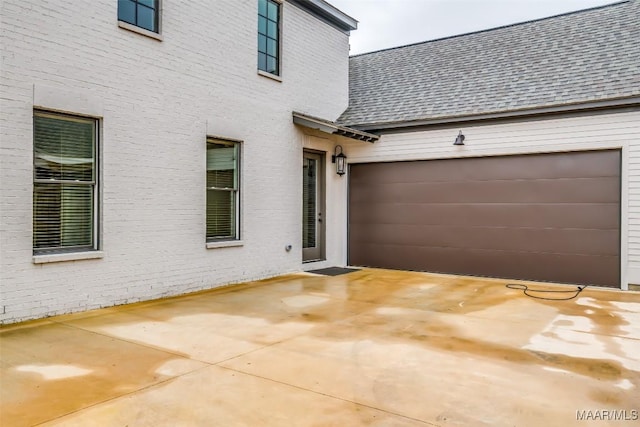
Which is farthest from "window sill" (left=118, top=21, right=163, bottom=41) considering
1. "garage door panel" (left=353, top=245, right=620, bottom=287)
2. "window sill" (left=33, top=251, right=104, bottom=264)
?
"garage door panel" (left=353, top=245, right=620, bottom=287)

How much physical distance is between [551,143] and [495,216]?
1650 millimetres

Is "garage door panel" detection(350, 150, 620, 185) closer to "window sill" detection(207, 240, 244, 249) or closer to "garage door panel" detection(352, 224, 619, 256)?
"garage door panel" detection(352, 224, 619, 256)

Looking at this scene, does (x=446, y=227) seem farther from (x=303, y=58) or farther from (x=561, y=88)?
(x=303, y=58)

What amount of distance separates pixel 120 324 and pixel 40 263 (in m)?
1.20

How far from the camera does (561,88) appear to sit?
28.0ft

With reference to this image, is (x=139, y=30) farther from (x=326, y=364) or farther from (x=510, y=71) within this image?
(x=510, y=71)

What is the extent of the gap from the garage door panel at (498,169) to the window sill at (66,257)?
6126 mm

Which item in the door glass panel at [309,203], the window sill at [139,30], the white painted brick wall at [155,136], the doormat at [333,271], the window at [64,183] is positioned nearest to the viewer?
the white painted brick wall at [155,136]

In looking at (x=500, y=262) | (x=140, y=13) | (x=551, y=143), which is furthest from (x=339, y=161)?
(x=140, y=13)

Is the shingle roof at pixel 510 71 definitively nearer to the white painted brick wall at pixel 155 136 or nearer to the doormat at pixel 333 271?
the white painted brick wall at pixel 155 136

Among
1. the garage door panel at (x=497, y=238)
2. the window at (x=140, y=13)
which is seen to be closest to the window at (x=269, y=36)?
the window at (x=140, y=13)

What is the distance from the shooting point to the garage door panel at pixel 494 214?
26.5ft

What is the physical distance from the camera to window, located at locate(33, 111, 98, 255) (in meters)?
5.54

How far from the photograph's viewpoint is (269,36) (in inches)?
352
